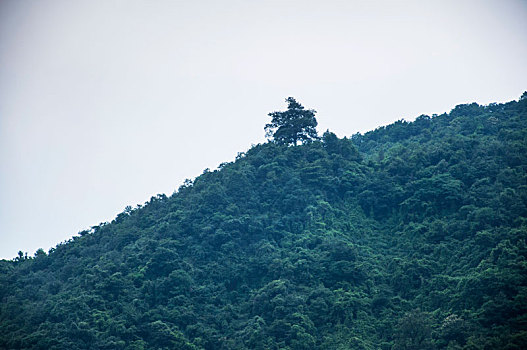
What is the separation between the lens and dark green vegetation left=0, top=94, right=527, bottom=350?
103 ft

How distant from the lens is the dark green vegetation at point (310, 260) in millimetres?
31391

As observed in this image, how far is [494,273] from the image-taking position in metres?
30.1

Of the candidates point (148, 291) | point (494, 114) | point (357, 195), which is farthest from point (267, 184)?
point (494, 114)

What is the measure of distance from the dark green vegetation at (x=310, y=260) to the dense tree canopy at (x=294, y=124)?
1277 mm

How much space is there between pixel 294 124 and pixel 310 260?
1551cm

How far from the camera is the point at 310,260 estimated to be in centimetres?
3666

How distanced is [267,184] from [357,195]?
6010 millimetres

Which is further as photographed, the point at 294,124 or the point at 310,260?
the point at 294,124

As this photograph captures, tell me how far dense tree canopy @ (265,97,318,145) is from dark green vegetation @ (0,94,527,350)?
1277 mm

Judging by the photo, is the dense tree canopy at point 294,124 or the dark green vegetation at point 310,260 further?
the dense tree canopy at point 294,124

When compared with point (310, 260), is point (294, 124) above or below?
above

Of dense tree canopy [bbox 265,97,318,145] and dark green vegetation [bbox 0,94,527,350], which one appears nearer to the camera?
dark green vegetation [bbox 0,94,527,350]

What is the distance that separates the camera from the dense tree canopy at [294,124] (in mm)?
49438

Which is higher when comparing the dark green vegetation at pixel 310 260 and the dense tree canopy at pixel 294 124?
the dense tree canopy at pixel 294 124
